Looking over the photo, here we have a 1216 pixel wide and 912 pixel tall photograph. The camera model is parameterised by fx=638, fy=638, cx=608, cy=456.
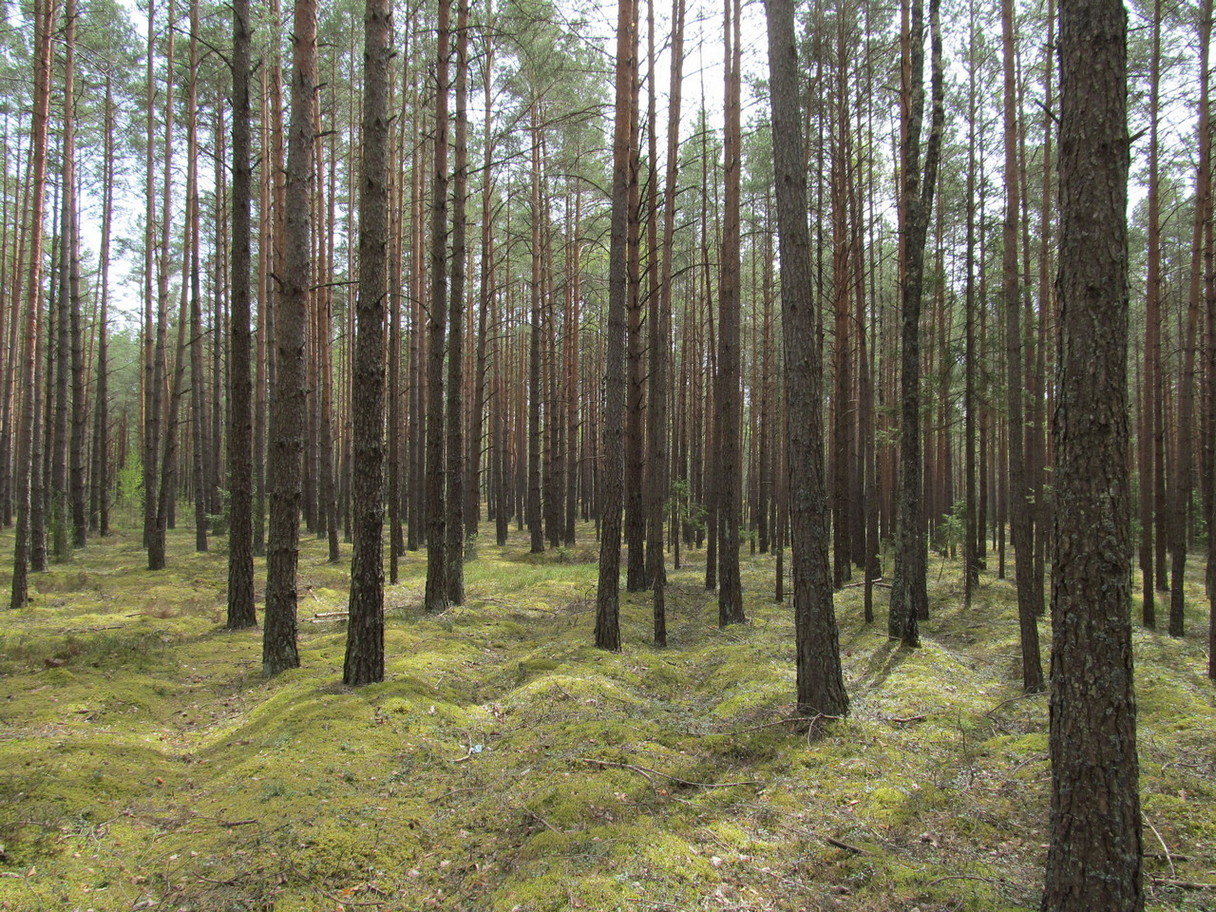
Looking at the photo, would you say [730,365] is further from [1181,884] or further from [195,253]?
[195,253]

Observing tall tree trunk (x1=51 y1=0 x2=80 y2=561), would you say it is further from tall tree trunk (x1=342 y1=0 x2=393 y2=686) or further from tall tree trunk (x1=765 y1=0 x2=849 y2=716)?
tall tree trunk (x1=765 y1=0 x2=849 y2=716)

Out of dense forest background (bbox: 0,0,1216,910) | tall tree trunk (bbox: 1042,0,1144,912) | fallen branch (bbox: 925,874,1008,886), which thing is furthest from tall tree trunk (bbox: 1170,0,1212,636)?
fallen branch (bbox: 925,874,1008,886)

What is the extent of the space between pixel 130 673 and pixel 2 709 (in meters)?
1.33

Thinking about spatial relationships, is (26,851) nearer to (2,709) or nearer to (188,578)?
(2,709)

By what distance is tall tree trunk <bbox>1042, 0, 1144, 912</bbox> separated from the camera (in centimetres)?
261

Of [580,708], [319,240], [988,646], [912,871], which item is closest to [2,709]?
[580,708]

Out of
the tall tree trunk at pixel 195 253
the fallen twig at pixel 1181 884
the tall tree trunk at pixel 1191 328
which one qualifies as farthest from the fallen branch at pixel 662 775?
the tall tree trunk at pixel 195 253

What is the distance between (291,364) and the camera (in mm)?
6605

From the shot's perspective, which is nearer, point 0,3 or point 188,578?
point 188,578

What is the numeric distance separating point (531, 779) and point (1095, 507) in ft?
12.0

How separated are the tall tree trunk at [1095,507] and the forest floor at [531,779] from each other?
0.64 meters

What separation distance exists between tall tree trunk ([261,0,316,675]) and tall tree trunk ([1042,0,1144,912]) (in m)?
6.52

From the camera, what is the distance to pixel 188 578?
39.8 feet

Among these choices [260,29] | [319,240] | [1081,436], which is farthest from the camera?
[319,240]
